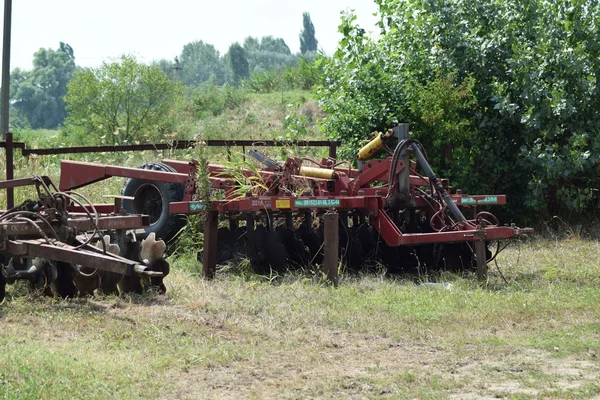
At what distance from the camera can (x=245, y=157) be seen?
12203mm

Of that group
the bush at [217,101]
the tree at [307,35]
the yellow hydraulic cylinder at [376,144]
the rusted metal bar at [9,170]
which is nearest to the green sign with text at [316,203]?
the yellow hydraulic cylinder at [376,144]

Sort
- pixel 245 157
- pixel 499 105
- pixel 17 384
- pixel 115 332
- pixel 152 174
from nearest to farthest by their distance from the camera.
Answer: pixel 17 384 < pixel 115 332 < pixel 152 174 < pixel 245 157 < pixel 499 105

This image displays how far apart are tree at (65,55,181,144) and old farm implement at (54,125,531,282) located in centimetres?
1659

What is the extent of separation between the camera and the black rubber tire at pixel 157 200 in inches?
459

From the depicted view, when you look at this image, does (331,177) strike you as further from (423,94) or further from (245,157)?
(423,94)

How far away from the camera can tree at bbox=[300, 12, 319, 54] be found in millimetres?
158375

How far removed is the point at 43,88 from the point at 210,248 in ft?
363

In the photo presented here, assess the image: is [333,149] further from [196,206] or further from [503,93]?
[196,206]

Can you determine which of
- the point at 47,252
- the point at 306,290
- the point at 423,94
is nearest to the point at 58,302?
the point at 47,252

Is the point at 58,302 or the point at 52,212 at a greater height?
the point at 52,212

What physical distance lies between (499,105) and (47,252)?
798cm

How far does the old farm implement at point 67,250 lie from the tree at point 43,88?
96.5 m

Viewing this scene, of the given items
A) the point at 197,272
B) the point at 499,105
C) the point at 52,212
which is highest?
the point at 499,105

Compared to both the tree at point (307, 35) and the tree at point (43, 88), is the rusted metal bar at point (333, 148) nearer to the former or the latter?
the tree at point (43, 88)
